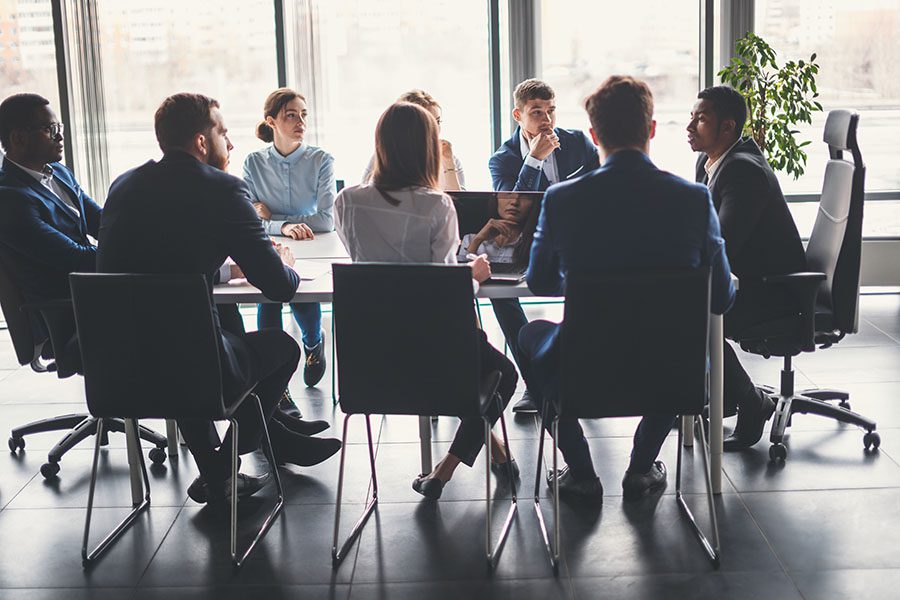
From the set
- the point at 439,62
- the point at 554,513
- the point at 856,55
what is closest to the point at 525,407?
the point at 554,513

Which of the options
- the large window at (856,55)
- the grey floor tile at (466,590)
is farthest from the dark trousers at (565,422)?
the large window at (856,55)

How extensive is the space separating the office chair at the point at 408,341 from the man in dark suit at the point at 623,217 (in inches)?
10.8

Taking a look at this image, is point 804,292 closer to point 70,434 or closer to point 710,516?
point 710,516

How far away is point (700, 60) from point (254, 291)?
389 centimetres

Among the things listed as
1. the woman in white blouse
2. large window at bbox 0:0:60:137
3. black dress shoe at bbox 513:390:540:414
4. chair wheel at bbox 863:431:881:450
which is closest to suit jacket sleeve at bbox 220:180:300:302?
the woman in white blouse

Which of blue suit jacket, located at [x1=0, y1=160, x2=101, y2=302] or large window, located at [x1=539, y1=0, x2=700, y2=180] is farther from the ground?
large window, located at [x1=539, y1=0, x2=700, y2=180]

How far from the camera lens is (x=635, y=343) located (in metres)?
2.72

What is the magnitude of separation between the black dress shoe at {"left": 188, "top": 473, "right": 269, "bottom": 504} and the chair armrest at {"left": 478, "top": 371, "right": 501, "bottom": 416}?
85 cm

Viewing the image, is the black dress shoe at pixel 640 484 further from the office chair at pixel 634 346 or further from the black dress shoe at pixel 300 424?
the black dress shoe at pixel 300 424

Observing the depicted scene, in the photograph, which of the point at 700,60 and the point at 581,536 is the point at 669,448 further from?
the point at 700,60

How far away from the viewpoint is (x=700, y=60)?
6.23 metres

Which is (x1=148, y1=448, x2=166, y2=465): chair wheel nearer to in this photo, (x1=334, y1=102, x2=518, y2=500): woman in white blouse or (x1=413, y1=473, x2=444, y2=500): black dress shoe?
(x1=413, y1=473, x2=444, y2=500): black dress shoe

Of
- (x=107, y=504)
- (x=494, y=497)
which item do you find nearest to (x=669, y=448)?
(x=494, y=497)

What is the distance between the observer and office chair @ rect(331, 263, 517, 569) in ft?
8.91
